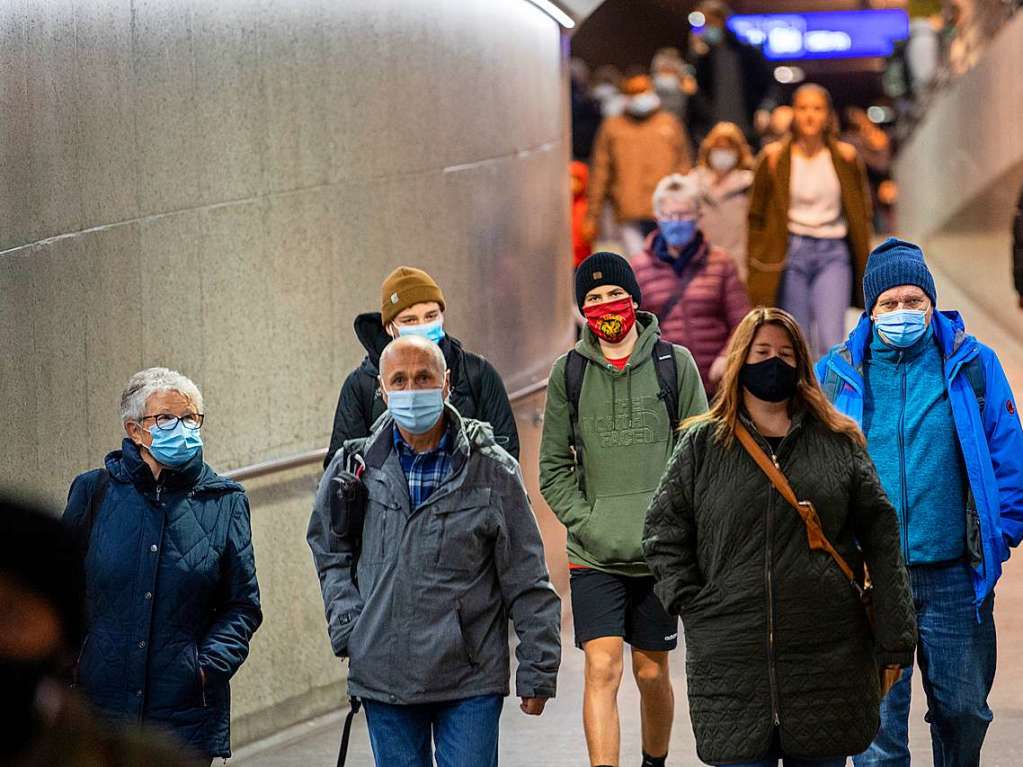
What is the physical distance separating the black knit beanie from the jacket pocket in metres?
0.78

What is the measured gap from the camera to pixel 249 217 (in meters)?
8.73

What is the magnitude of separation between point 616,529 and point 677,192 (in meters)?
3.42

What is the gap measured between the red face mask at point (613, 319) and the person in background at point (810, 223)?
467 centimetres

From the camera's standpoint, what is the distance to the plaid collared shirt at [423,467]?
243 inches

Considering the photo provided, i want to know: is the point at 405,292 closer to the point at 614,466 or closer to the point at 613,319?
the point at 613,319

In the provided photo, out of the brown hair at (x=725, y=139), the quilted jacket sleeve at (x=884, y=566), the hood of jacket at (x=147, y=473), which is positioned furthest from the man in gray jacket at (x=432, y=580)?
the brown hair at (x=725, y=139)

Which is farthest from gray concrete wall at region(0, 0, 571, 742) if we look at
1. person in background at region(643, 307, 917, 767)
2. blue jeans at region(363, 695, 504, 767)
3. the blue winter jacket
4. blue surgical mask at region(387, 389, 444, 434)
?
the blue winter jacket

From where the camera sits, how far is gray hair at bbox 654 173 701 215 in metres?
10.6

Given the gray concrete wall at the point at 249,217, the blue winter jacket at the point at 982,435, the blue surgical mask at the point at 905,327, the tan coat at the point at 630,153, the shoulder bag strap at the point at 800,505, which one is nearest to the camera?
the shoulder bag strap at the point at 800,505

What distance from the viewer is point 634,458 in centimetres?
770

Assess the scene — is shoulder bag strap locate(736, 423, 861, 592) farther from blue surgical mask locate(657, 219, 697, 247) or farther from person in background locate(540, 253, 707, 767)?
blue surgical mask locate(657, 219, 697, 247)

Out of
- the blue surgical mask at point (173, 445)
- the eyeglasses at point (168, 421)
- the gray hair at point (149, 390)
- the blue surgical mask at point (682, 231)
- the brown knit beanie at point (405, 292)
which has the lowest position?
the blue surgical mask at point (173, 445)

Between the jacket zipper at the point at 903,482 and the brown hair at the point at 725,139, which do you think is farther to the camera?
the brown hair at the point at 725,139

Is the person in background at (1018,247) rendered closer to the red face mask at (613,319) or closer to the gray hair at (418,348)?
the red face mask at (613,319)
